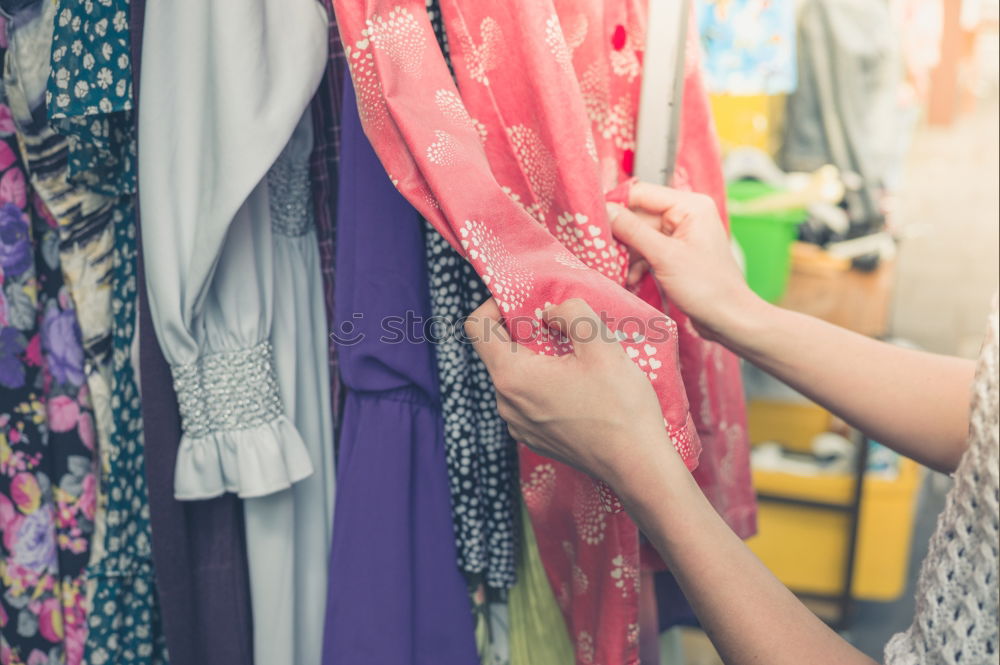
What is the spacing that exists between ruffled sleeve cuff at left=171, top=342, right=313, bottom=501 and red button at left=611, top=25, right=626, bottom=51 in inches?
19.4

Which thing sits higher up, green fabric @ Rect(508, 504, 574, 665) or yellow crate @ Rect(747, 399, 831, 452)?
green fabric @ Rect(508, 504, 574, 665)

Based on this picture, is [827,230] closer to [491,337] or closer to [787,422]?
[787,422]

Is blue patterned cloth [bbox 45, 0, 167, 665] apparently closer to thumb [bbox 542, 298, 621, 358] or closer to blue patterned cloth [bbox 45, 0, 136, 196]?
blue patterned cloth [bbox 45, 0, 136, 196]

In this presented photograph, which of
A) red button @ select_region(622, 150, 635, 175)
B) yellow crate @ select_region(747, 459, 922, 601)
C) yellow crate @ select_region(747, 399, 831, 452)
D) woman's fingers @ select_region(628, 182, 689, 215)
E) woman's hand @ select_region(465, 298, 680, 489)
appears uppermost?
red button @ select_region(622, 150, 635, 175)

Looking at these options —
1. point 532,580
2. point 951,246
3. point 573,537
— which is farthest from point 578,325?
point 951,246

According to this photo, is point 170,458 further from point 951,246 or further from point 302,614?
point 951,246

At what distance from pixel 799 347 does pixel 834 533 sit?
4.15ft

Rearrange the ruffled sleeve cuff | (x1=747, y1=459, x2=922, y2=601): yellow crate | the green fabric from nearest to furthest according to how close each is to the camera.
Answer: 1. the ruffled sleeve cuff
2. the green fabric
3. (x1=747, y1=459, x2=922, y2=601): yellow crate

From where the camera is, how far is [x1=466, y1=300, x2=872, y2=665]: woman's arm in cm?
59

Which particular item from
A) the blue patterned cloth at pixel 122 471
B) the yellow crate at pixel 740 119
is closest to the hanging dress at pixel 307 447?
the blue patterned cloth at pixel 122 471

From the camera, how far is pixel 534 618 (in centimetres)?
89

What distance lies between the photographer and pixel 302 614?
2.93 ft

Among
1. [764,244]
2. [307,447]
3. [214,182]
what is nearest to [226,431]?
[307,447]

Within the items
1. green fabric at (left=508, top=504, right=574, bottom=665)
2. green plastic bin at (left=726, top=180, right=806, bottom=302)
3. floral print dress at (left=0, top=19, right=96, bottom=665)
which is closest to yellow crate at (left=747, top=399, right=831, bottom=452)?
green plastic bin at (left=726, top=180, right=806, bottom=302)
